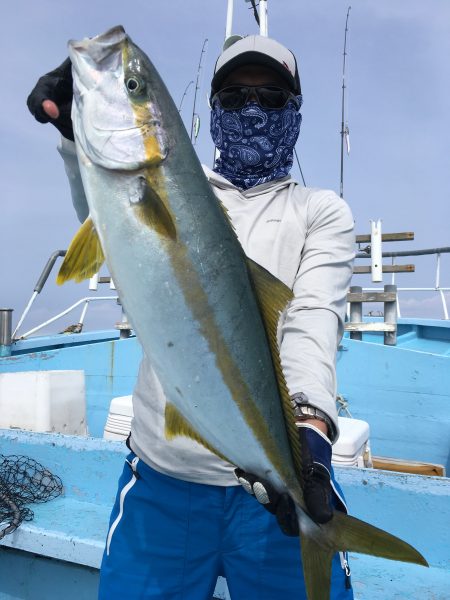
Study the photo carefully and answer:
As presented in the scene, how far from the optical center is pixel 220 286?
4.87 ft

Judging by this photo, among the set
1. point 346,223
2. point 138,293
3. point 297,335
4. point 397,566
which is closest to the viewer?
point 138,293

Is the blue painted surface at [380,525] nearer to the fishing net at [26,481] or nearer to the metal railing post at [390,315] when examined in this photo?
the fishing net at [26,481]

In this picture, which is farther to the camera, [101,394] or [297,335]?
[101,394]

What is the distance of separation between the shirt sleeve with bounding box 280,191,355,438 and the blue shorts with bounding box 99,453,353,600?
1.63 feet

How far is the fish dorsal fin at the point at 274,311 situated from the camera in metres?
1.59

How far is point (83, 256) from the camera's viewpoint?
155 centimetres

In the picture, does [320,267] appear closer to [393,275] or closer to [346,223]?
[346,223]

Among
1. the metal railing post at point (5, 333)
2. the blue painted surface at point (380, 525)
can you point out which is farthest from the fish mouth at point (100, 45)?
the metal railing post at point (5, 333)

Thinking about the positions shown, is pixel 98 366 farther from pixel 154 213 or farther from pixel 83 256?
pixel 154 213

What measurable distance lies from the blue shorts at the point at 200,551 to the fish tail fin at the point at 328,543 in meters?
0.25

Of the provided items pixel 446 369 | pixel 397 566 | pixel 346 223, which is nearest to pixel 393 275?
pixel 446 369

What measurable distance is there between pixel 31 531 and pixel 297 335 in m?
2.26

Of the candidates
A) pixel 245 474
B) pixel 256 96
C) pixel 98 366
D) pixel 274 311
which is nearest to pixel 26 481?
pixel 245 474

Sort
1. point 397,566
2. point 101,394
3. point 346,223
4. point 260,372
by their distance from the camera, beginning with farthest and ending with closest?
1. point 101,394
2. point 397,566
3. point 346,223
4. point 260,372
